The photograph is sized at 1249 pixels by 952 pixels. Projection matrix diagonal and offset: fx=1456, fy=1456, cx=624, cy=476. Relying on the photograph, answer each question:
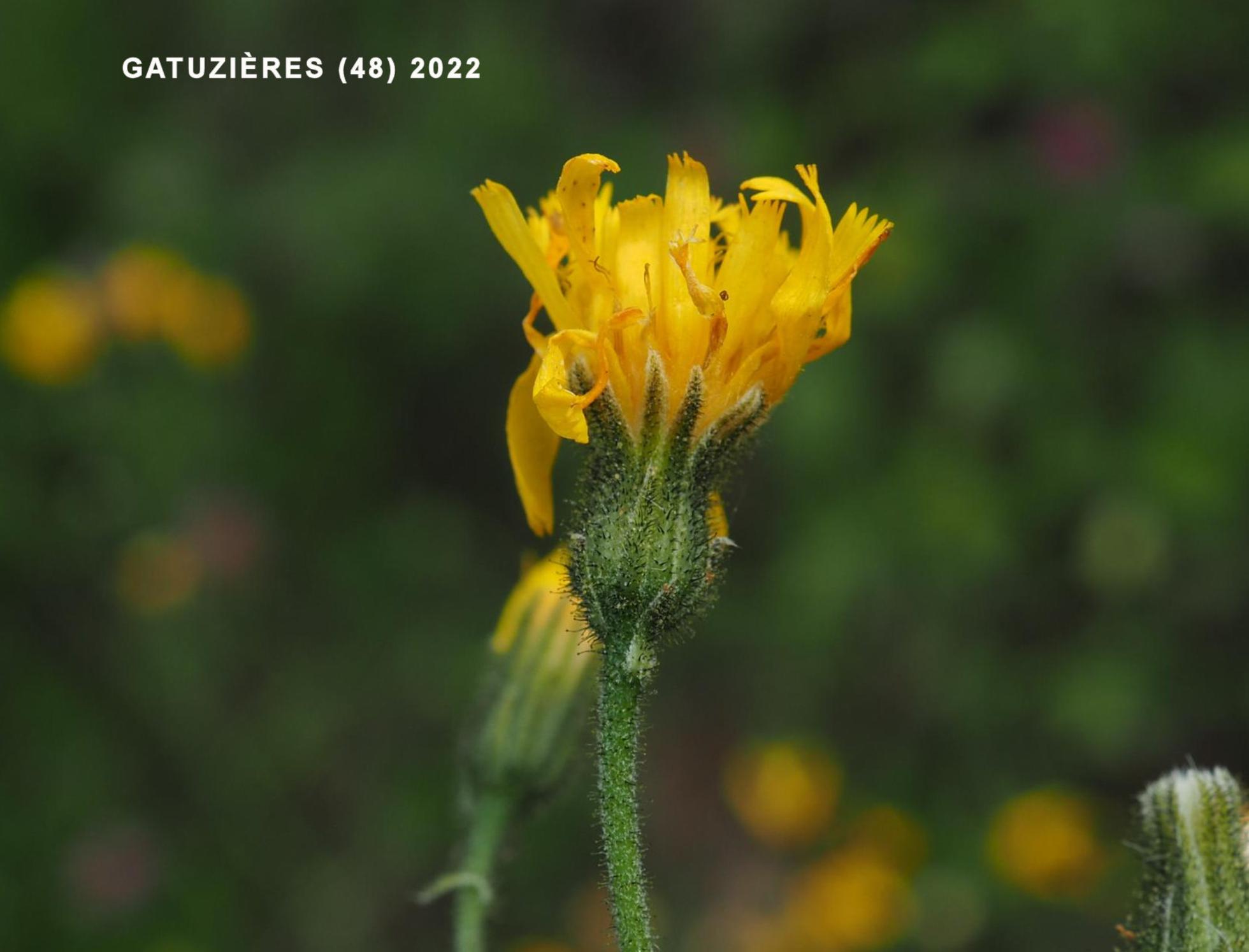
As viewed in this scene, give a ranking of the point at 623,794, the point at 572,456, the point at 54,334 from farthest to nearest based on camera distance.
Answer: the point at 54,334 → the point at 572,456 → the point at 623,794

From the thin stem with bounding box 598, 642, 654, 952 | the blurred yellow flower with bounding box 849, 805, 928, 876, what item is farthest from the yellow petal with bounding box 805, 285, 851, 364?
the blurred yellow flower with bounding box 849, 805, 928, 876

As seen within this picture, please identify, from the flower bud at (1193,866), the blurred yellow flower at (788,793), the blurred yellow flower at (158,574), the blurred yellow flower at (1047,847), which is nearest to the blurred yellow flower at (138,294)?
the blurred yellow flower at (158,574)

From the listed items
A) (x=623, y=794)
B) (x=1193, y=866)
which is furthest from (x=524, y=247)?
(x=1193, y=866)

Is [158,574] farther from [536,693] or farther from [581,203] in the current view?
[581,203]

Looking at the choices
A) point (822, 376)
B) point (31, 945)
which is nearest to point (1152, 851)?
point (822, 376)

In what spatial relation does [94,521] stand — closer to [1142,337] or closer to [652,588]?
[1142,337]

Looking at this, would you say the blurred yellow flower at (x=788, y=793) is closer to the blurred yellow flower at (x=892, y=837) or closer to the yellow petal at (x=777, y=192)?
the blurred yellow flower at (x=892, y=837)
